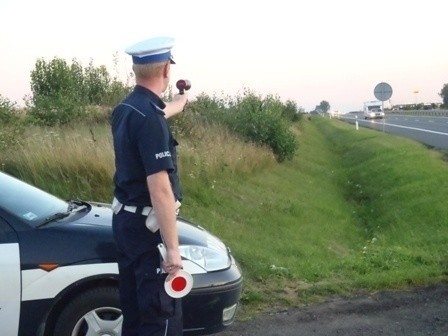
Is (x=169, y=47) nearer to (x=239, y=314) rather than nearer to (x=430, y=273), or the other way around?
(x=239, y=314)

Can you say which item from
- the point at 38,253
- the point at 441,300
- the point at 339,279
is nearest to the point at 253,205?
the point at 339,279

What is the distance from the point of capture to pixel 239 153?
17453 mm

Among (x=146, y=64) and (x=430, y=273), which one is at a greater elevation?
(x=146, y=64)

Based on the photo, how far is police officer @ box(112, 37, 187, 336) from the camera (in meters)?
3.53

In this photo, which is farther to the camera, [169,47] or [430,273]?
[430,273]

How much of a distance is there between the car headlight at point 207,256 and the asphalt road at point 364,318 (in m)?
1.02

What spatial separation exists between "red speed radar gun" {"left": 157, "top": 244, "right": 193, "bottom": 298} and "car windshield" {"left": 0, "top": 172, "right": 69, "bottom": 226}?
179 cm

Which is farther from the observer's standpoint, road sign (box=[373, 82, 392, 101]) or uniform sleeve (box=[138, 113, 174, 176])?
road sign (box=[373, 82, 392, 101])

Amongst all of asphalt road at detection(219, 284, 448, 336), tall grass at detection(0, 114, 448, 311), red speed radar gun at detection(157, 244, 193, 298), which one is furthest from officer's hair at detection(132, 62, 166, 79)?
tall grass at detection(0, 114, 448, 311)

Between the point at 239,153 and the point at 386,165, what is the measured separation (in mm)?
6475

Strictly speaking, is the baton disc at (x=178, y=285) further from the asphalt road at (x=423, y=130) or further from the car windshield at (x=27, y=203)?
the asphalt road at (x=423, y=130)

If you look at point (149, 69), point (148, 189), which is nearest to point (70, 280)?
point (148, 189)

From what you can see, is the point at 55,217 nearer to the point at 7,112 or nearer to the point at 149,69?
the point at 149,69

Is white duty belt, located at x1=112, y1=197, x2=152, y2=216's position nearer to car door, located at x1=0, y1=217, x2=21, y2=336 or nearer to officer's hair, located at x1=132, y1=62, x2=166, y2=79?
officer's hair, located at x1=132, y1=62, x2=166, y2=79
